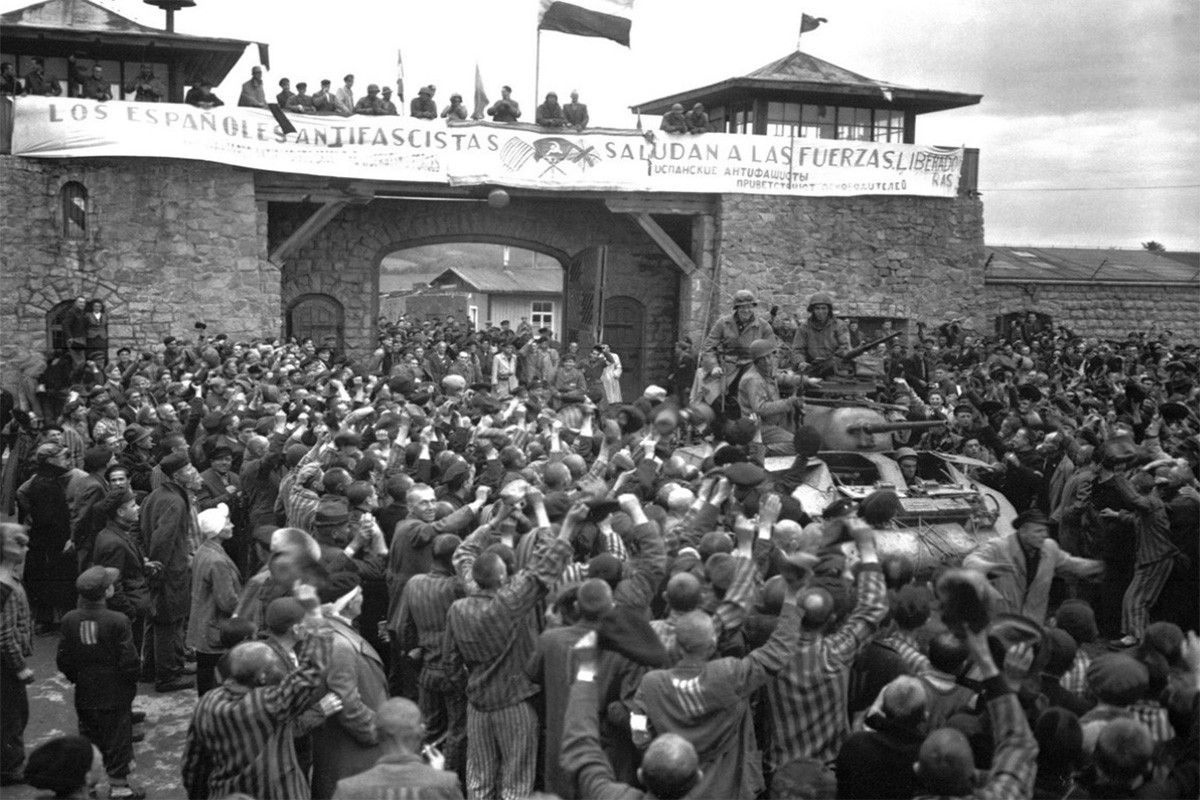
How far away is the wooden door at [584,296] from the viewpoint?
2442 cm

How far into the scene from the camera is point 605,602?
18.3 feet

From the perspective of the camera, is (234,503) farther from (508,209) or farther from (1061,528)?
(508,209)

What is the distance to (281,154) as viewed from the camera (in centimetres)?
2181

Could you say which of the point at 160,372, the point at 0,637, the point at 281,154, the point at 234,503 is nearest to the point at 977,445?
the point at 234,503

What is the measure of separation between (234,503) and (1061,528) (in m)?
7.29

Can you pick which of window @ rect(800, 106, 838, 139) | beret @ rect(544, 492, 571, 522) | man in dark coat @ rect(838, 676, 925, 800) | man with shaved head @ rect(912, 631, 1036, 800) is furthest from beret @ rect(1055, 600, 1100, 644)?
window @ rect(800, 106, 838, 139)

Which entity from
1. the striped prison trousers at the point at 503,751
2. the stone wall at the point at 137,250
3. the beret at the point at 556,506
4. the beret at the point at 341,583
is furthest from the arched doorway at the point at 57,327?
the striped prison trousers at the point at 503,751

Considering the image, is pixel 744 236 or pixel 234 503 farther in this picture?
pixel 744 236

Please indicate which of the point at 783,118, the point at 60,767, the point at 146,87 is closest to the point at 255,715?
the point at 60,767

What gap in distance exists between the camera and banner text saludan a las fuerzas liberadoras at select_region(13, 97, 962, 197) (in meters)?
20.7

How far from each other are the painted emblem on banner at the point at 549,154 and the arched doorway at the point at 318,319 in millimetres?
4957

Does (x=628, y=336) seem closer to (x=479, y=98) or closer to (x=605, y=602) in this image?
(x=479, y=98)

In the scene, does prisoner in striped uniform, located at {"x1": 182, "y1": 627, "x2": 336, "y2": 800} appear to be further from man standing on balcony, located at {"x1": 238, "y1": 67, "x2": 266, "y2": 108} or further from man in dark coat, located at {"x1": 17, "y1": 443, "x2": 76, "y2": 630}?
man standing on balcony, located at {"x1": 238, "y1": 67, "x2": 266, "y2": 108}

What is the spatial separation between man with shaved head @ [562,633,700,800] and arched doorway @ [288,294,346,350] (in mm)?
20686
